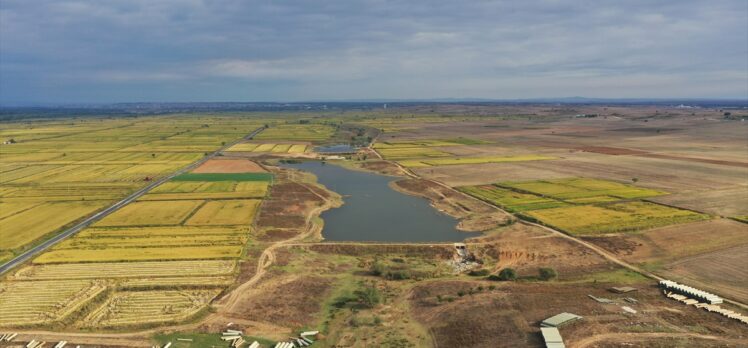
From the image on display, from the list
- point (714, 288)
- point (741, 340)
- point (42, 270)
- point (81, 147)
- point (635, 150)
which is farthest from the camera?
point (81, 147)

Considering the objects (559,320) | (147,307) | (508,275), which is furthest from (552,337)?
(147,307)

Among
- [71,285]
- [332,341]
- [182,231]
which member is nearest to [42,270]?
[71,285]

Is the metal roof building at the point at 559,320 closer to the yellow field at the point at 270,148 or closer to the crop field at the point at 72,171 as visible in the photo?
the crop field at the point at 72,171

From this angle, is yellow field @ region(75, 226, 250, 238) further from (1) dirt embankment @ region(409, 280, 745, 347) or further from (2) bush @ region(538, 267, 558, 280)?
(2) bush @ region(538, 267, 558, 280)

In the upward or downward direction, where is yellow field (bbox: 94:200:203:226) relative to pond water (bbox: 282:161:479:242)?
upward

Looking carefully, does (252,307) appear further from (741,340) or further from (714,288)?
(714,288)

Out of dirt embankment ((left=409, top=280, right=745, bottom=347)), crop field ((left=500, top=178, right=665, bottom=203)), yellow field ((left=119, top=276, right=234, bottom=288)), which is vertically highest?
crop field ((left=500, top=178, right=665, bottom=203))

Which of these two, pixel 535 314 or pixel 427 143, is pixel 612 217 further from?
pixel 427 143

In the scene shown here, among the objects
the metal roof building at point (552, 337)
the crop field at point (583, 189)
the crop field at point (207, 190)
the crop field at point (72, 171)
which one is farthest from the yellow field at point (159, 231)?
the crop field at point (583, 189)

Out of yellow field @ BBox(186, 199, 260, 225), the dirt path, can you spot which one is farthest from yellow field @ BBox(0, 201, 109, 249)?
the dirt path
